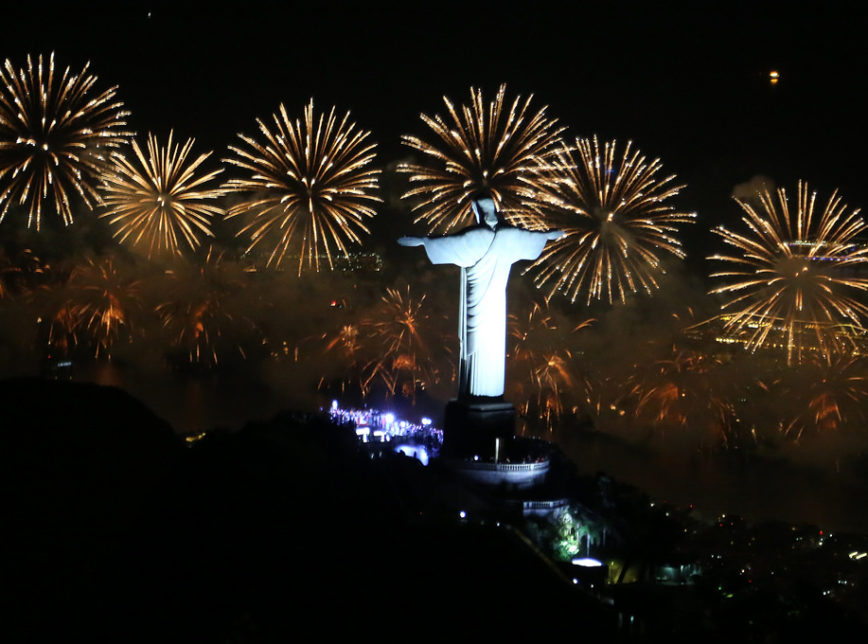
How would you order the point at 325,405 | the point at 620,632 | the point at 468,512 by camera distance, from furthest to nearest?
Answer: 1. the point at 325,405
2. the point at 468,512
3. the point at 620,632

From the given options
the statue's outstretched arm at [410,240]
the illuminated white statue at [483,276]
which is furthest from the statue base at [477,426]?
the statue's outstretched arm at [410,240]

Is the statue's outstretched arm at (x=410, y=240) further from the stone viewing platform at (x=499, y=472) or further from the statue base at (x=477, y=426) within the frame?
the stone viewing platform at (x=499, y=472)

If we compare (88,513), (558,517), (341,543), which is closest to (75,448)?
(88,513)

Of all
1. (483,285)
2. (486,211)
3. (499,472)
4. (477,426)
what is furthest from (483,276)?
(499,472)

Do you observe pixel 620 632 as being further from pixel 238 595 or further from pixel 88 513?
pixel 88 513

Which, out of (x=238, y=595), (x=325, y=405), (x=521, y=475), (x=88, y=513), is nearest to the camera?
(x=238, y=595)

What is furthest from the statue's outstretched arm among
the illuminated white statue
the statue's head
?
the statue's head

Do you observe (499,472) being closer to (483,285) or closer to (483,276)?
(483,285)
